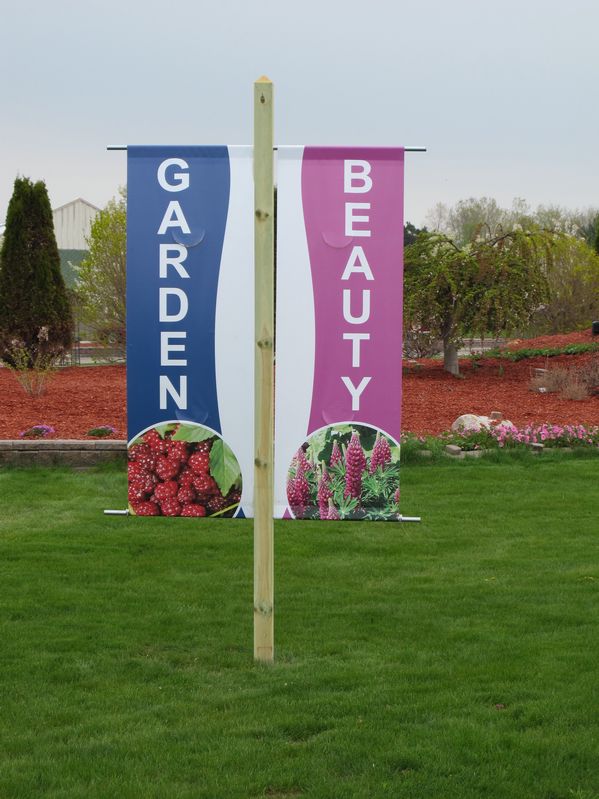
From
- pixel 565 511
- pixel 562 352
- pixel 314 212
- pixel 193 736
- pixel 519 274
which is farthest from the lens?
pixel 562 352

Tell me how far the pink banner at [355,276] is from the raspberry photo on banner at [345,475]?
9cm

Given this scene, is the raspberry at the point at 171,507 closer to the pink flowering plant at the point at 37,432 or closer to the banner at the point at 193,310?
the banner at the point at 193,310

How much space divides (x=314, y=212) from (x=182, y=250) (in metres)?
0.72

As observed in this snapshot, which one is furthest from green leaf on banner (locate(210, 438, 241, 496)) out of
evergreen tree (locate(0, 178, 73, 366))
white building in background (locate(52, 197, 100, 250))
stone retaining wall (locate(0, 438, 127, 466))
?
white building in background (locate(52, 197, 100, 250))

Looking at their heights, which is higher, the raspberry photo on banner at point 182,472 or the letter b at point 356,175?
the letter b at point 356,175

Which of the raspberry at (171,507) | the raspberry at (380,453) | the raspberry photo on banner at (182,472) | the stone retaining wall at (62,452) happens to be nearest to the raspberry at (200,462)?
the raspberry photo on banner at (182,472)

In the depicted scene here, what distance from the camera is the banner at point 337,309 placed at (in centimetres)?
561

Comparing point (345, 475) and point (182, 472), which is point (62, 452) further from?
point (345, 475)

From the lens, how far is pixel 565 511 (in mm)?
9461

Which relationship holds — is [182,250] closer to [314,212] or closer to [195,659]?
[314,212]

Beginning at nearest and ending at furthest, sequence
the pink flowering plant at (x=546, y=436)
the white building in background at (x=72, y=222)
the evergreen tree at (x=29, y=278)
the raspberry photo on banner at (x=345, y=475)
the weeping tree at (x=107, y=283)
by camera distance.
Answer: the raspberry photo on banner at (x=345, y=475) < the pink flowering plant at (x=546, y=436) < the evergreen tree at (x=29, y=278) < the weeping tree at (x=107, y=283) < the white building in background at (x=72, y=222)

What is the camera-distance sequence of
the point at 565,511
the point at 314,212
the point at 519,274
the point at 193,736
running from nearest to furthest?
the point at 193,736 → the point at 314,212 → the point at 565,511 → the point at 519,274

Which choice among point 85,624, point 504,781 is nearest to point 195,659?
point 85,624

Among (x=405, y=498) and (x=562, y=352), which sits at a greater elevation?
(x=562, y=352)
